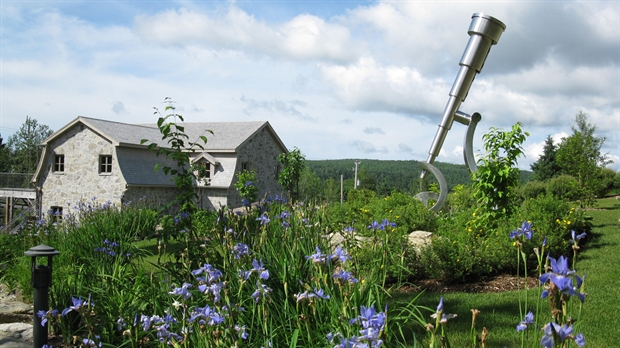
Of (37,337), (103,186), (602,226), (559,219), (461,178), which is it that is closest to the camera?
(37,337)

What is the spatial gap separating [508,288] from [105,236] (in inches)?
226

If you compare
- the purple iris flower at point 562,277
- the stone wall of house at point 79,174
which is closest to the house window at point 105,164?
the stone wall of house at point 79,174

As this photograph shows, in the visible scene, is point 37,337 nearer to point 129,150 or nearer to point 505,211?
point 505,211

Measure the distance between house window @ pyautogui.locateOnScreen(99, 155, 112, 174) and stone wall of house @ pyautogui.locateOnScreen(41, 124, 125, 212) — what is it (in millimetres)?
172

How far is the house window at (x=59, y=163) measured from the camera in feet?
77.7

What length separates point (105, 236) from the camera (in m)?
7.58

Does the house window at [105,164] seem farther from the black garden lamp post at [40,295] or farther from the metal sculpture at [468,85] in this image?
the black garden lamp post at [40,295]

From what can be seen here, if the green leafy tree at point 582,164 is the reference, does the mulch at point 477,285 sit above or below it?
below

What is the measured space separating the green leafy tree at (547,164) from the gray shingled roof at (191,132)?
17857mm

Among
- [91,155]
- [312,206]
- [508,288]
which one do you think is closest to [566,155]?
[508,288]

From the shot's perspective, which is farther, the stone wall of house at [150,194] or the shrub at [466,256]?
the stone wall of house at [150,194]

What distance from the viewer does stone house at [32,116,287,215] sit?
72.5 feet

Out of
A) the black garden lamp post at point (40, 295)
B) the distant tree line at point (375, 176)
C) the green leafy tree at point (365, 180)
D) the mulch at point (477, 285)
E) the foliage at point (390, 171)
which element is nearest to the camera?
the black garden lamp post at point (40, 295)

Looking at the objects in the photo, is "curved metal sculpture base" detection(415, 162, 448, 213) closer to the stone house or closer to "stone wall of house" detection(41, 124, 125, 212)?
the stone house
